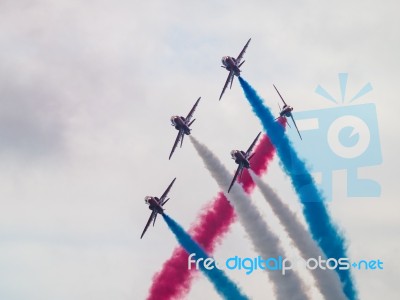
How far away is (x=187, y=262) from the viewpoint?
141375 millimetres

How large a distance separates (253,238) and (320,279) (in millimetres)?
13598

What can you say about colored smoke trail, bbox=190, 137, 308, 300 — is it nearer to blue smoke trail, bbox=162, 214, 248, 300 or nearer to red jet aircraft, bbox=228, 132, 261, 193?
red jet aircraft, bbox=228, 132, 261, 193

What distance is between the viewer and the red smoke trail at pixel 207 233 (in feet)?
461

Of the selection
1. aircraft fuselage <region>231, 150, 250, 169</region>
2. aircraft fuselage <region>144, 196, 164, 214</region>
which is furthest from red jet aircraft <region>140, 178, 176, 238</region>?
aircraft fuselage <region>231, 150, 250, 169</region>

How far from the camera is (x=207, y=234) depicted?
468ft

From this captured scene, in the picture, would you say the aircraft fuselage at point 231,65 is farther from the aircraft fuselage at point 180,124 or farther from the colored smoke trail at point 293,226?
the colored smoke trail at point 293,226

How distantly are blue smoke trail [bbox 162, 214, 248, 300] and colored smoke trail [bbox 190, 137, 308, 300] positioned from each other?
7.13m

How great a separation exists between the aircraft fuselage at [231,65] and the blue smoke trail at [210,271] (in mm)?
28579

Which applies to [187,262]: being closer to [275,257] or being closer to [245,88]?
[275,257]

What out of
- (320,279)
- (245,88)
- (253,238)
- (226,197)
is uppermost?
(245,88)

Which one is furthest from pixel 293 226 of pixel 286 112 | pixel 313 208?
pixel 286 112

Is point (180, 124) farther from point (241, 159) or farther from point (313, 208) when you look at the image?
point (313, 208)

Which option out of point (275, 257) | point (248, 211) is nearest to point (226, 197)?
point (248, 211)

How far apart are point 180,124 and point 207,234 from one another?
2019 centimetres
